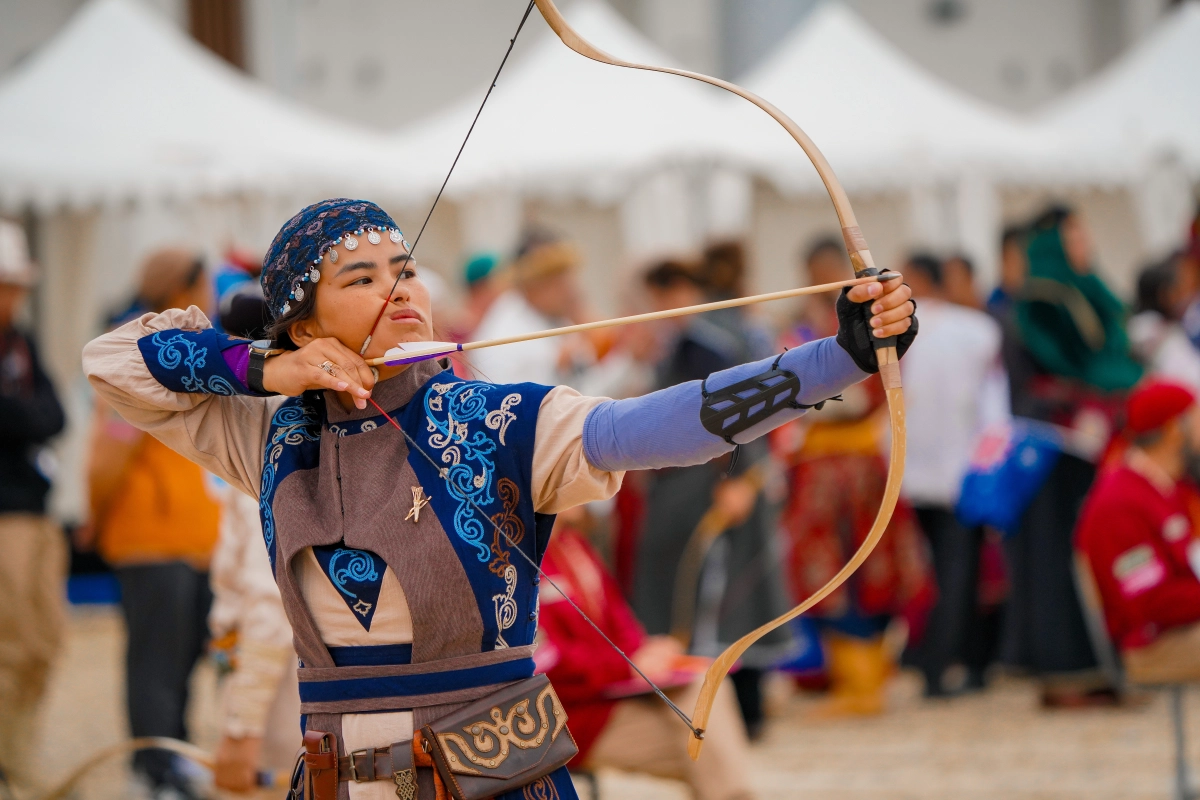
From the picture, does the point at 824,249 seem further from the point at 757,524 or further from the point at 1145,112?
the point at 1145,112

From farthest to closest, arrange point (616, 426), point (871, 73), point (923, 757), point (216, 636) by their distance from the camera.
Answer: point (871, 73)
point (923, 757)
point (216, 636)
point (616, 426)

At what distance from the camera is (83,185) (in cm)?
805

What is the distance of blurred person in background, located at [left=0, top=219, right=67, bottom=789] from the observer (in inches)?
162

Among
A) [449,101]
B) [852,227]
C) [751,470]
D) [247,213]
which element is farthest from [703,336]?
[449,101]

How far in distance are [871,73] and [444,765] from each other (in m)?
7.98

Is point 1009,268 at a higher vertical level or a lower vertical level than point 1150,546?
higher

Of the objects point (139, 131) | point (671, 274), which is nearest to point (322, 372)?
point (671, 274)

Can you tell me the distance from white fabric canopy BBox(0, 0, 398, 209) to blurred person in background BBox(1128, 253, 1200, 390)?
15.1 ft

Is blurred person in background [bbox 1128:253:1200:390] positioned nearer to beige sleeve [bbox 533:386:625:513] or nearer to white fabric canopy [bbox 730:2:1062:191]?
white fabric canopy [bbox 730:2:1062:191]

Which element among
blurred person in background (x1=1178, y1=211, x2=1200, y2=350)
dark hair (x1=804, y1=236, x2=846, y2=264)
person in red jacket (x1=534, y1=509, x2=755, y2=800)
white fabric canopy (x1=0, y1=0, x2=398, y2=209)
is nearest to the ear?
person in red jacket (x1=534, y1=509, x2=755, y2=800)

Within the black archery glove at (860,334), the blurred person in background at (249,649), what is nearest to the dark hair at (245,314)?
the blurred person in background at (249,649)

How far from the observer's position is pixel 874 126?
8.60 meters

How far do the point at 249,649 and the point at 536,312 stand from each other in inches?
117

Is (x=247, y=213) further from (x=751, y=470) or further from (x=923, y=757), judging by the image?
(x=923, y=757)
